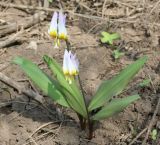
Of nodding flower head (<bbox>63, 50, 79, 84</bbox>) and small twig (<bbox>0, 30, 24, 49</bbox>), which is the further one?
small twig (<bbox>0, 30, 24, 49</bbox>)

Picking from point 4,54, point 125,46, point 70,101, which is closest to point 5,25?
point 4,54

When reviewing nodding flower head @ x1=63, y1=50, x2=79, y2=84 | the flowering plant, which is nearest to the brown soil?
the flowering plant

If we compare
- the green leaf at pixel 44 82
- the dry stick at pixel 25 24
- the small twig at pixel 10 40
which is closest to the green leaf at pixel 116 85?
the green leaf at pixel 44 82

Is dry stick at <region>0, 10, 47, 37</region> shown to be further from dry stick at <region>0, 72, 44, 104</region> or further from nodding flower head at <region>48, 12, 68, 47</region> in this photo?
nodding flower head at <region>48, 12, 68, 47</region>

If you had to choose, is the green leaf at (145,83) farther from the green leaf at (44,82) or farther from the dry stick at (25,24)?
the dry stick at (25,24)

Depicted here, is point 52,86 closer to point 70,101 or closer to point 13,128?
point 70,101

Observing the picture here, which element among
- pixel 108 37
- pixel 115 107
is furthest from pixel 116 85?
pixel 108 37

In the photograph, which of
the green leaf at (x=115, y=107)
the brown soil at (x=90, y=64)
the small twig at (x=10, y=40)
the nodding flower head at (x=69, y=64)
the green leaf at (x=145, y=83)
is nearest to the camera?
the nodding flower head at (x=69, y=64)
